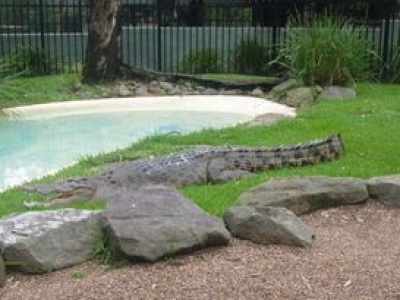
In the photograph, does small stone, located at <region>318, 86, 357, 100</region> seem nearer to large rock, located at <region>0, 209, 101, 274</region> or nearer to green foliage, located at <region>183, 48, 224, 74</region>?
green foliage, located at <region>183, 48, 224, 74</region>

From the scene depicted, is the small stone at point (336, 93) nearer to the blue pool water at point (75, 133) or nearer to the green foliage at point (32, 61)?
the blue pool water at point (75, 133)

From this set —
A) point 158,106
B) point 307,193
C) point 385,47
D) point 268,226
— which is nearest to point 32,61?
point 158,106

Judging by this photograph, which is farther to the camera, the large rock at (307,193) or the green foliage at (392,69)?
the green foliage at (392,69)

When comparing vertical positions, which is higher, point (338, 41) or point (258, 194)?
point (338, 41)

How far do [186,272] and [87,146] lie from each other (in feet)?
16.3

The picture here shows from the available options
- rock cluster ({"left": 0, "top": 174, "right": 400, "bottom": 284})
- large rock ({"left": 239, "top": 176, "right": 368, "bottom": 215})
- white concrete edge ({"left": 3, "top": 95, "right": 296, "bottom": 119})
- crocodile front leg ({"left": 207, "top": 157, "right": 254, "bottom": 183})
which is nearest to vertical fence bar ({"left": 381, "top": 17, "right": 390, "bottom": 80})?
white concrete edge ({"left": 3, "top": 95, "right": 296, "bottom": 119})

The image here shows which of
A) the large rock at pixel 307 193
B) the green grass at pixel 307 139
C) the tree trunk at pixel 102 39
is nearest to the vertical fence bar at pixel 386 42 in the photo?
the green grass at pixel 307 139

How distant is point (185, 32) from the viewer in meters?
13.5

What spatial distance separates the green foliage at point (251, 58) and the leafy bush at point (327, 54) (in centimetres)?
181

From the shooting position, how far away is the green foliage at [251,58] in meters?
12.6

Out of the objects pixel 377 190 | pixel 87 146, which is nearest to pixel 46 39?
pixel 87 146

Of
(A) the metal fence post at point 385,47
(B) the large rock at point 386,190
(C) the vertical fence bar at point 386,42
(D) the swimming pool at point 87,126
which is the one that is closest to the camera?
(B) the large rock at point 386,190

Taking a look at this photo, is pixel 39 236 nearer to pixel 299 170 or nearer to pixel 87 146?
pixel 299 170

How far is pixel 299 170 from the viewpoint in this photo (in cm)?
530
